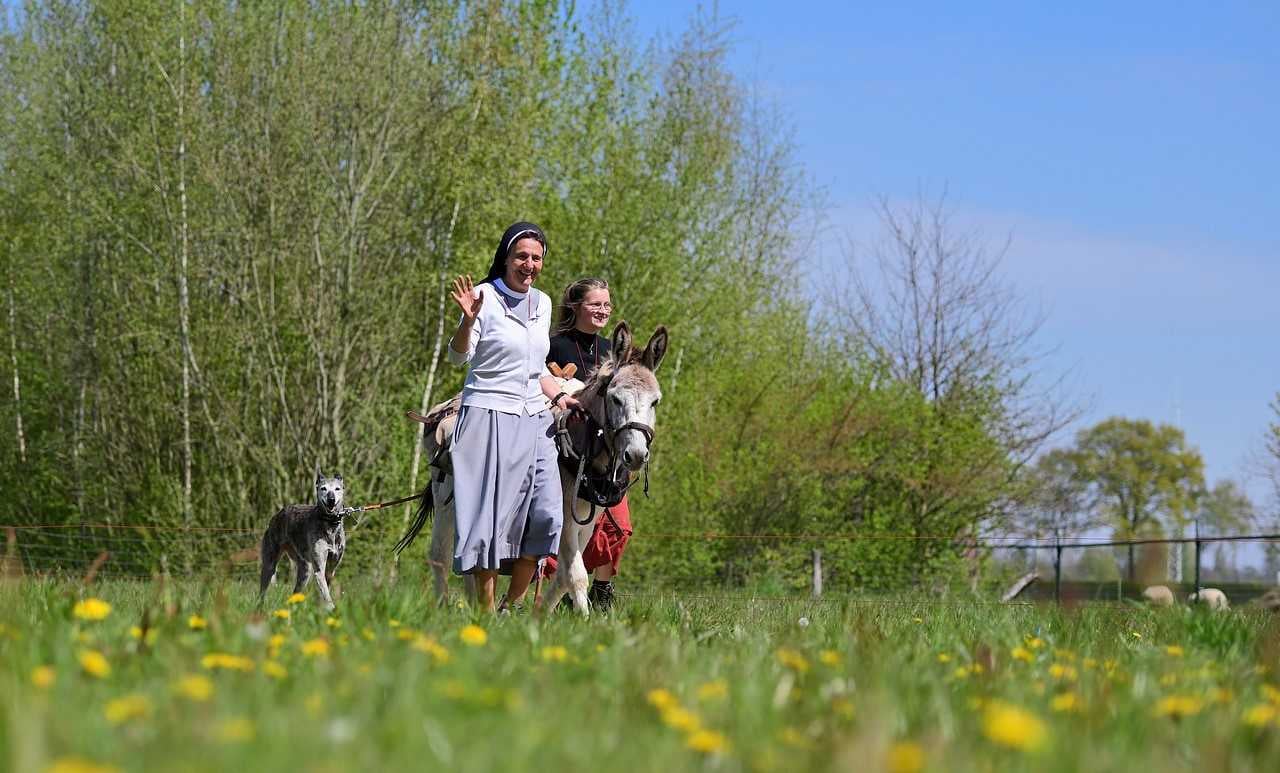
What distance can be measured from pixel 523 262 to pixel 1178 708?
16.6 feet

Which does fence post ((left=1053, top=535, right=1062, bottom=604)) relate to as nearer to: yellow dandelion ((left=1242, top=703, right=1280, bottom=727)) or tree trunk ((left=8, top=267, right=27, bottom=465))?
yellow dandelion ((left=1242, top=703, right=1280, bottom=727))

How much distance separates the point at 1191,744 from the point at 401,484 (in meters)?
19.7

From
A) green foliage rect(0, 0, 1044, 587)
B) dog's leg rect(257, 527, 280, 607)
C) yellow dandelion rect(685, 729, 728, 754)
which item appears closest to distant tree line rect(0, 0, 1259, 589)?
green foliage rect(0, 0, 1044, 587)

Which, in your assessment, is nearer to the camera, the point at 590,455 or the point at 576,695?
the point at 576,695

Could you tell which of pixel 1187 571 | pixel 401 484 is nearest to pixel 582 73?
pixel 401 484

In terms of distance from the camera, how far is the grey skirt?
27.1ft

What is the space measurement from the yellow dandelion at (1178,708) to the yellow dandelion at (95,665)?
281cm

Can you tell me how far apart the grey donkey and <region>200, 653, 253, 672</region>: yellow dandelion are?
9.86 metres

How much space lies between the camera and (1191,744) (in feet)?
12.7

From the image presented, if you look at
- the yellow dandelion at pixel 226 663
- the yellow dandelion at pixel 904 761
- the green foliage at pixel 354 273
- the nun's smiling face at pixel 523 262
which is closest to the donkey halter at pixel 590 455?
the nun's smiling face at pixel 523 262

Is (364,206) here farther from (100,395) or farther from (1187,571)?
(1187,571)

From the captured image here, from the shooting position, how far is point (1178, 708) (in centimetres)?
415

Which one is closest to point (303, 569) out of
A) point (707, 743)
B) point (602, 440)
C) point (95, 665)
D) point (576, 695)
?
point (602, 440)

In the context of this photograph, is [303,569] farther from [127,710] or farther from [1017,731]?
[1017,731]
